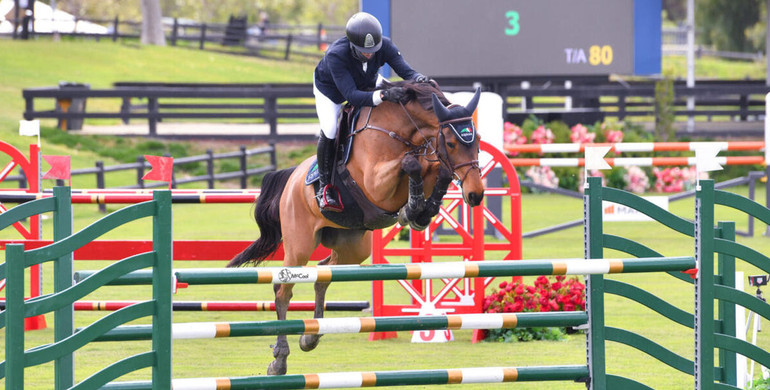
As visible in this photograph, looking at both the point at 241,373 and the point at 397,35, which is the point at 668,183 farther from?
the point at 241,373

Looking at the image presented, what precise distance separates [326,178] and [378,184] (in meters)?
0.44

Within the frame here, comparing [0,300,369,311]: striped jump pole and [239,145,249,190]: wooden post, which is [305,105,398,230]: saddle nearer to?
[0,300,369,311]: striped jump pole

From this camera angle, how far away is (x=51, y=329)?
7699 millimetres

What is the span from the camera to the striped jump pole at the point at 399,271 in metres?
3.82

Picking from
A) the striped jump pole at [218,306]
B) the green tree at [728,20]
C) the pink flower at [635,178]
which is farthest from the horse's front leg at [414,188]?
the green tree at [728,20]

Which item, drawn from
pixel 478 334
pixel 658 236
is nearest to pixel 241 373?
pixel 478 334

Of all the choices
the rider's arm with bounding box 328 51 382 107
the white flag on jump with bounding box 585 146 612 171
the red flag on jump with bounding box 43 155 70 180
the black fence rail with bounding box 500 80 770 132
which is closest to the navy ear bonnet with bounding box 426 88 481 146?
the rider's arm with bounding box 328 51 382 107

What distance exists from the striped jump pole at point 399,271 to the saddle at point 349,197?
1.72 metres

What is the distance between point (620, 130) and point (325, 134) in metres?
11.6

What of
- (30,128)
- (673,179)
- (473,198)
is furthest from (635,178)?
(473,198)

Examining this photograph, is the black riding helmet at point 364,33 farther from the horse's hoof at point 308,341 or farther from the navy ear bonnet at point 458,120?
the horse's hoof at point 308,341

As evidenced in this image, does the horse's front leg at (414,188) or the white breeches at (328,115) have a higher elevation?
the white breeches at (328,115)

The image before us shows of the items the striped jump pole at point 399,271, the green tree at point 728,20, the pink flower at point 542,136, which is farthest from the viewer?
the green tree at point 728,20

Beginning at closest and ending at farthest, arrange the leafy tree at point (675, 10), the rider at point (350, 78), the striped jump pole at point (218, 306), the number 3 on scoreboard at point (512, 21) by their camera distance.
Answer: the rider at point (350, 78), the striped jump pole at point (218, 306), the number 3 on scoreboard at point (512, 21), the leafy tree at point (675, 10)
